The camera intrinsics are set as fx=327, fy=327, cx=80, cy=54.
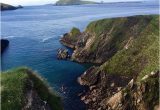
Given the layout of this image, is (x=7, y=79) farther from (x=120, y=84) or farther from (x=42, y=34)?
(x=42, y=34)

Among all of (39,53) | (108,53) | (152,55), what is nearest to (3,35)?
(39,53)

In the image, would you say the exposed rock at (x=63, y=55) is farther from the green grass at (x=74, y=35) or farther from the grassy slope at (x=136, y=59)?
the grassy slope at (x=136, y=59)

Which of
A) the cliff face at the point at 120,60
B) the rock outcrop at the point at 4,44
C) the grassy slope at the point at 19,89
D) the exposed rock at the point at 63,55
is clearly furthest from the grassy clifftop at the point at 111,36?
the grassy slope at the point at 19,89

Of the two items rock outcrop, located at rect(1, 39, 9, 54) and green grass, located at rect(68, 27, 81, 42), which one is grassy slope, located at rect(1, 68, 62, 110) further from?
rock outcrop, located at rect(1, 39, 9, 54)

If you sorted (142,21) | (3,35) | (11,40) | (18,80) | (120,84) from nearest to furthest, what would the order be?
1. (18,80)
2. (120,84)
3. (142,21)
4. (11,40)
5. (3,35)

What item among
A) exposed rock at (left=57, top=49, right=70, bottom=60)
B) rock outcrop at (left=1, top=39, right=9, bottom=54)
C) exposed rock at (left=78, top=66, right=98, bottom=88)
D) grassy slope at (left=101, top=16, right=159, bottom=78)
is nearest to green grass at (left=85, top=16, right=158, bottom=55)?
exposed rock at (left=57, top=49, right=70, bottom=60)

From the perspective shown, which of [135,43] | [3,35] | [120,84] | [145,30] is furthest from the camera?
[3,35]

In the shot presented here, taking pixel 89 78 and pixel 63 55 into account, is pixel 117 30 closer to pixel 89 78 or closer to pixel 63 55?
pixel 63 55
